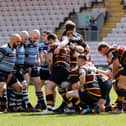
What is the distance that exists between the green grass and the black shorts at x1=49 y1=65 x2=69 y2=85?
982mm

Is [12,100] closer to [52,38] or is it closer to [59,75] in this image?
[59,75]

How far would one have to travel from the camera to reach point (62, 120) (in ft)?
38.4

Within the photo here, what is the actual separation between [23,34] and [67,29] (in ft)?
3.75

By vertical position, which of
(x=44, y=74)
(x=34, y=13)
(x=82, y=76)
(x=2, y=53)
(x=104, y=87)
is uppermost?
(x=34, y=13)

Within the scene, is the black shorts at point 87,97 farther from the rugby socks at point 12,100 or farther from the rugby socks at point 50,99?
the rugby socks at point 12,100

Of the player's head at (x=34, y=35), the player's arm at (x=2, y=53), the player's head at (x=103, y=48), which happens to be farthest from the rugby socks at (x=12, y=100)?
the player's head at (x=103, y=48)

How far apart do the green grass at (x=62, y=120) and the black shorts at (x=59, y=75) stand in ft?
3.22

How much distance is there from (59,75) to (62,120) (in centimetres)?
196

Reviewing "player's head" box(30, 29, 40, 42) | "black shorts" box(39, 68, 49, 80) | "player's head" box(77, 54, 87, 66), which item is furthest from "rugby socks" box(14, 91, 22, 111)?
"player's head" box(77, 54, 87, 66)

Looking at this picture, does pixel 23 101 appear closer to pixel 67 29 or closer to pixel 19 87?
pixel 19 87

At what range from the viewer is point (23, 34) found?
1409cm

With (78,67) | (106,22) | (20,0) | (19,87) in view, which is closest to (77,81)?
(78,67)

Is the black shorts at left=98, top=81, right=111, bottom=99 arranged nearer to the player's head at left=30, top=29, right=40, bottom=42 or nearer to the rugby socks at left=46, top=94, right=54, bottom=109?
the rugby socks at left=46, top=94, right=54, bottom=109

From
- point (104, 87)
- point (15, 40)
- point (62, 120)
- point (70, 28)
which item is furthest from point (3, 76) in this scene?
point (62, 120)
